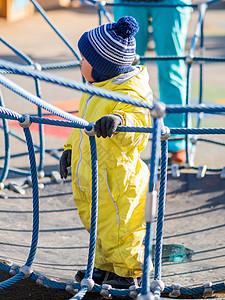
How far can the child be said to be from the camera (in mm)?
2178

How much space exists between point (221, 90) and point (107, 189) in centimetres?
423

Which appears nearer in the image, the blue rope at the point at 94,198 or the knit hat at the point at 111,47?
the blue rope at the point at 94,198

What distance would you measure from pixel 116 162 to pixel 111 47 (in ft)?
1.43

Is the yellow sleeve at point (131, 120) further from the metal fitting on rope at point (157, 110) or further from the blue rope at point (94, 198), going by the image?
the metal fitting on rope at point (157, 110)

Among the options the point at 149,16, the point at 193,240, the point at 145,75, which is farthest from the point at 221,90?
the point at 145,75

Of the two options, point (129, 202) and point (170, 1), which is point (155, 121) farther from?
point (170, 1)

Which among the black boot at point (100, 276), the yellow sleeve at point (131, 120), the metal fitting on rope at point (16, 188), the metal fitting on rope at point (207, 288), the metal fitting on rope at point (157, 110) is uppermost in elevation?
the metal fitting on rope at point (16, 188)

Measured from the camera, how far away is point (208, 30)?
9844 millimetres

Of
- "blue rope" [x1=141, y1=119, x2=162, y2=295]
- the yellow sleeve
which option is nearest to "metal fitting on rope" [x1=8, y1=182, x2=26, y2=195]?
the yellow sleeve

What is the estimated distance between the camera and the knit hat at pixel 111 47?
85.1 inches

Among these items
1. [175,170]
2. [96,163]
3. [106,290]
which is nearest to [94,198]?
[96,163]

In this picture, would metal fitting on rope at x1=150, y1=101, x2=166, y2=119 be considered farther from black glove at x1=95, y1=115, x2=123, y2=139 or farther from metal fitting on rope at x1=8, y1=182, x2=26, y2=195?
metal fitting on rope at x1=8, y1=182, x2=26, y2=195

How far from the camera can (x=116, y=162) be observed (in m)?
2.22

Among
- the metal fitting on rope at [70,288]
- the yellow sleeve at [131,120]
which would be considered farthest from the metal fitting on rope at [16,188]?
the yellow sleeve at [131,120]
